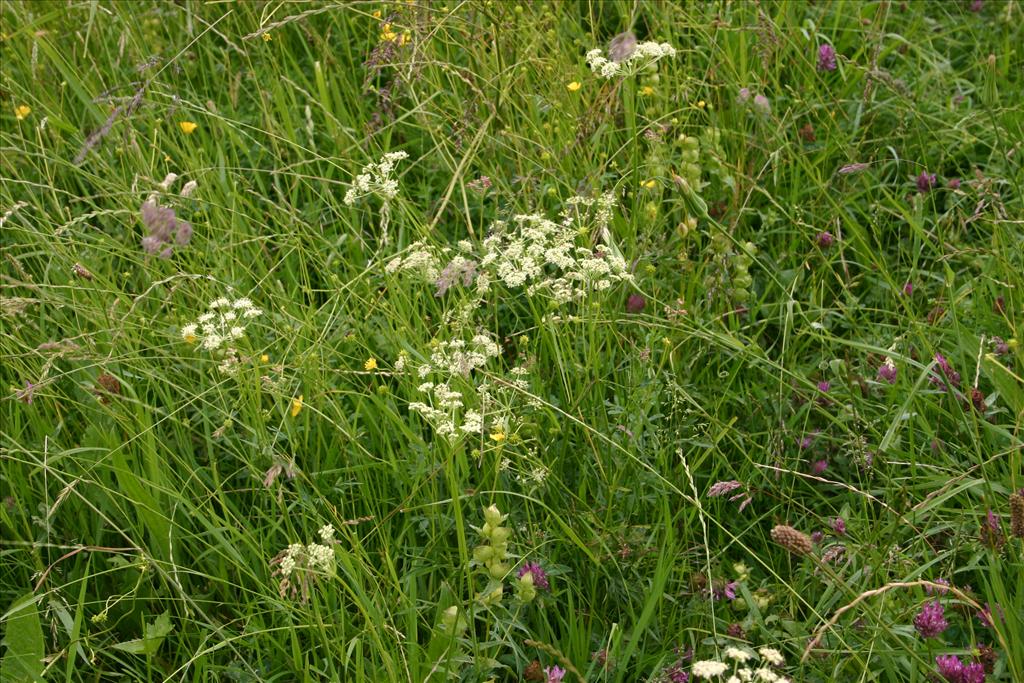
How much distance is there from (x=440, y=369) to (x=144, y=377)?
0.81 m

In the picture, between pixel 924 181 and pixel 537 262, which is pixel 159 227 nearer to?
pixel 537 262

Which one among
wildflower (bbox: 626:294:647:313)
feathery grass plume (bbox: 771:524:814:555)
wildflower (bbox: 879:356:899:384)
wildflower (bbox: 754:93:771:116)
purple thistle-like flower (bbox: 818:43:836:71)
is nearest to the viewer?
feathery grass plume (bbox: 771:524:814:555)

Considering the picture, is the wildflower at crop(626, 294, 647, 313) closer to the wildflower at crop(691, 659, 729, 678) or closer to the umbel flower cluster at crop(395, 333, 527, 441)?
the umbel flower cluster at crop(395, 333, 527, 441)

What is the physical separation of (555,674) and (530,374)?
1.98 feet

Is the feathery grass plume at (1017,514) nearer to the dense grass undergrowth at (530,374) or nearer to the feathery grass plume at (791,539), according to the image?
the dense grass undergrowth at (530,374)

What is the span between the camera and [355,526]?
200 centimetres

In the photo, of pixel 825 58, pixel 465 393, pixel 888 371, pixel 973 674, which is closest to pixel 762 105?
pixel 825 58

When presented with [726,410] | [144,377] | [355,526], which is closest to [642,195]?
[726,410]

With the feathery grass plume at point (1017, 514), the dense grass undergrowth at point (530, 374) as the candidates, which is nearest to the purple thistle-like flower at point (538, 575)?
the dense grass undergrowth at point (530, 374)

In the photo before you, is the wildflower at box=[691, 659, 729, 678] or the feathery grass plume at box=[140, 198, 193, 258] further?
the feathery grass plume at box=[140, 198, 193, 258]

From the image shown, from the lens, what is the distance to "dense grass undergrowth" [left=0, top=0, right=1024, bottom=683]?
5.74ft

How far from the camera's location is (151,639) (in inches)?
71.1

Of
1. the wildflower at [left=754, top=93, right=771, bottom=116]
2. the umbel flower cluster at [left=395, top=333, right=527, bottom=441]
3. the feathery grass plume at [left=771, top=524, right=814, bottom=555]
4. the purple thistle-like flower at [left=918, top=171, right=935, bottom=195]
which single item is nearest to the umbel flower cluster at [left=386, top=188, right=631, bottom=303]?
the umbel flower cluster at [left=395, top=333, right=527, bottom=441]

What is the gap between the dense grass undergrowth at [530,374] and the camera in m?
1.75
